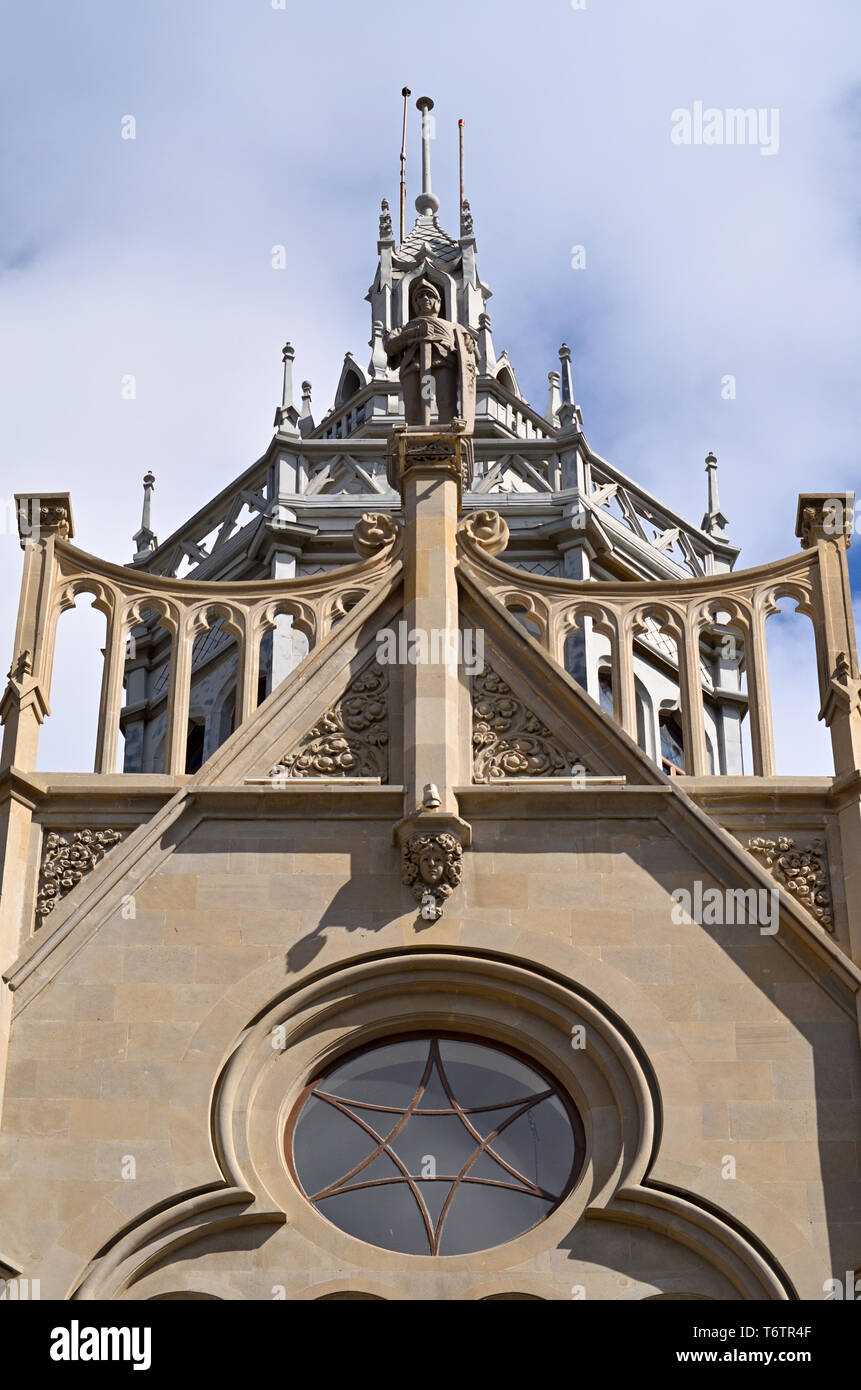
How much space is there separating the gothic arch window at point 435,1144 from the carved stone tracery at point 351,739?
228cm

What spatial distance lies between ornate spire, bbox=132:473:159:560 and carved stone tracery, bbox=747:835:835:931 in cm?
2005

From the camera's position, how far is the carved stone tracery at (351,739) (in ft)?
65.8

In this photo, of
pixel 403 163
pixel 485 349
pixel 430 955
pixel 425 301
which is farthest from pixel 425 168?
pixel 430 955

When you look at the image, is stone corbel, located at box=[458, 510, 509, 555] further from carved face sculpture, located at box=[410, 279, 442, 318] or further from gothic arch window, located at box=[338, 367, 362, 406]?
gothic arch window, located at box=[338, 367, 362, 406]

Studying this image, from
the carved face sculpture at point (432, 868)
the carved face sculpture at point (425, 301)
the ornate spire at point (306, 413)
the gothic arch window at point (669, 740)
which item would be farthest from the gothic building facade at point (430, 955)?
the ornate spire at point (306, 413)

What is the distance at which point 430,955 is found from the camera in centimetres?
1884

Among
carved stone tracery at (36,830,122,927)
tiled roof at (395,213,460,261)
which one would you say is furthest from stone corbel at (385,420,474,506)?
tiled roof at (395,213,460,261)

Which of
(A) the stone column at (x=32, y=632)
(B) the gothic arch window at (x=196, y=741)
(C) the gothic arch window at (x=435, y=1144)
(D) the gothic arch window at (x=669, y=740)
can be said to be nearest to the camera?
(C) the gothic arch window at (x=435, y=1144)

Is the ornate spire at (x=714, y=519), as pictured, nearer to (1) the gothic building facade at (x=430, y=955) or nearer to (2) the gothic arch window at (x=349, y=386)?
(2) the gothic arch window at (x=349, y=386)

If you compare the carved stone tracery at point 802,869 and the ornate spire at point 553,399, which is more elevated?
the ornate spire at point 553,399

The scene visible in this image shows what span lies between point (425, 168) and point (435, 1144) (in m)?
29.8

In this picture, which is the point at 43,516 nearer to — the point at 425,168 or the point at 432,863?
the point at 432,863

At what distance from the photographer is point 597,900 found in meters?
19.2
